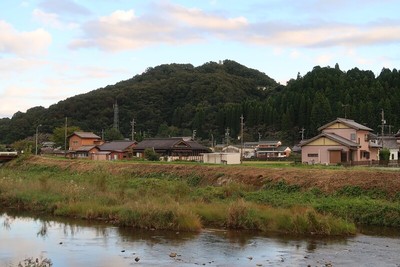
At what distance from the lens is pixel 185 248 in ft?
53.8

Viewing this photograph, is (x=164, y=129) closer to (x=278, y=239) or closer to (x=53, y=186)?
(x=53, y=186)

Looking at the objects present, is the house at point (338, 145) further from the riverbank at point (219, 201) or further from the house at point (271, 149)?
the house at point (271, 149)

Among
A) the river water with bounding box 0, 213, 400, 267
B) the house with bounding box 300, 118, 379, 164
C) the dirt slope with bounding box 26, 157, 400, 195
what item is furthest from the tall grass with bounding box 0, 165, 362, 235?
the house with bounding box 300, 118, 379, 164

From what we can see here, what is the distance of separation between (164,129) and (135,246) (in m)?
81.6

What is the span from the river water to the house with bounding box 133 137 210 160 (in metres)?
38.9

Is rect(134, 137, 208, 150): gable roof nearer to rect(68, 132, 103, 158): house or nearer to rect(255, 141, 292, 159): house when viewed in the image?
rect(68, 132, 103, 158): house

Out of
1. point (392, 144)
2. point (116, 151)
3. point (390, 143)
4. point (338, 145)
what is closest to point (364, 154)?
point (338, 145)

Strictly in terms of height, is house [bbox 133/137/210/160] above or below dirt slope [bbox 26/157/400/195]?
above

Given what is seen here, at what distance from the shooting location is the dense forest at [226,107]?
81750 millimetres

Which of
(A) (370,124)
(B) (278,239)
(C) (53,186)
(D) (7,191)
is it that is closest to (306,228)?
(B) (278,239)

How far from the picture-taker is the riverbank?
19891 mm

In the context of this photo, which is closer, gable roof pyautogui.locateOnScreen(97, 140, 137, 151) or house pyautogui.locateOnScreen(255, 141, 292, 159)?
gable roof pyautogui.locateOnScreen(97, 140, 137, 151)

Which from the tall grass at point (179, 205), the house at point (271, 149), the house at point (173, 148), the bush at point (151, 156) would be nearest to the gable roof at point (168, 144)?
the house at point (173, 148)

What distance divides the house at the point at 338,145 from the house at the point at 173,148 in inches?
637
